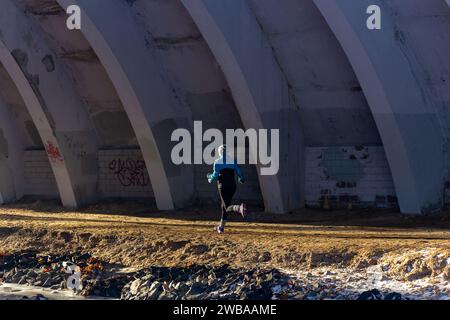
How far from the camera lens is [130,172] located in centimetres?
1741

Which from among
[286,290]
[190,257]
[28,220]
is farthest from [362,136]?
[28,220]

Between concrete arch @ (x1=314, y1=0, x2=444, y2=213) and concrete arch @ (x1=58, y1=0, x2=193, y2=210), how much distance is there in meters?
4.68

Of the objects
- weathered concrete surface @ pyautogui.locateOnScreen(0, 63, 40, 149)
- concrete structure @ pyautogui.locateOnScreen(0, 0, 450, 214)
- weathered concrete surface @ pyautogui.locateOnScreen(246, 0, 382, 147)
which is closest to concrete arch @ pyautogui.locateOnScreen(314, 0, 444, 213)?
concrete structure @ pyautogui.locateOnScreen(0, 0, 450, 214)

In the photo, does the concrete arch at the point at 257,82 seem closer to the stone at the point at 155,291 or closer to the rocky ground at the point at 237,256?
the rocky ground at the point at 237,256

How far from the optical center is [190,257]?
35.3 ft

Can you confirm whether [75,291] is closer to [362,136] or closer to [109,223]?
[109,223]

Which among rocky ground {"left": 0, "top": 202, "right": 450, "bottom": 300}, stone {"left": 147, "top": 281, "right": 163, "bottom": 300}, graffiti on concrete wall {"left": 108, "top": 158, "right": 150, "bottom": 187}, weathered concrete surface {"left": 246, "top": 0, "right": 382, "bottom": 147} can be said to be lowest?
stone {"left": 147, "top": 281, "right": 163, "bottom": 300}

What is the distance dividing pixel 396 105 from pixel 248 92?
2.95m

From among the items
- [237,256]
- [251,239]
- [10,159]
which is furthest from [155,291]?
[10,159]

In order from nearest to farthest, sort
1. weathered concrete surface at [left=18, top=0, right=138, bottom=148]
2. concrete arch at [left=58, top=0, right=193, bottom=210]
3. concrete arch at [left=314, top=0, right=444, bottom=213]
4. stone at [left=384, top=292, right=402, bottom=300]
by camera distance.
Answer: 1. stone at [left=384, top=292, right=402, bottom=300]
2. concrete arch at [left=314, top=0, right=444, bottom=213]
3. concrete arch at [left=58, top=0, right=193, bottom=210]
4. weathered concrete surface at [left=18, top=0, right=138, bottom=148]

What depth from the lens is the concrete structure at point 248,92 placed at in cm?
1270

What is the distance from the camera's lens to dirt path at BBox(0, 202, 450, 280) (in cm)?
944

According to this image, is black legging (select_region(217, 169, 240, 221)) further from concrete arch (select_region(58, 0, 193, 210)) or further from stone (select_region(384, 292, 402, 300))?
concrete arch (select_region(58, 0, 193, 210))

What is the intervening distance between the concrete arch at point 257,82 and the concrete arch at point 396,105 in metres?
2.01
